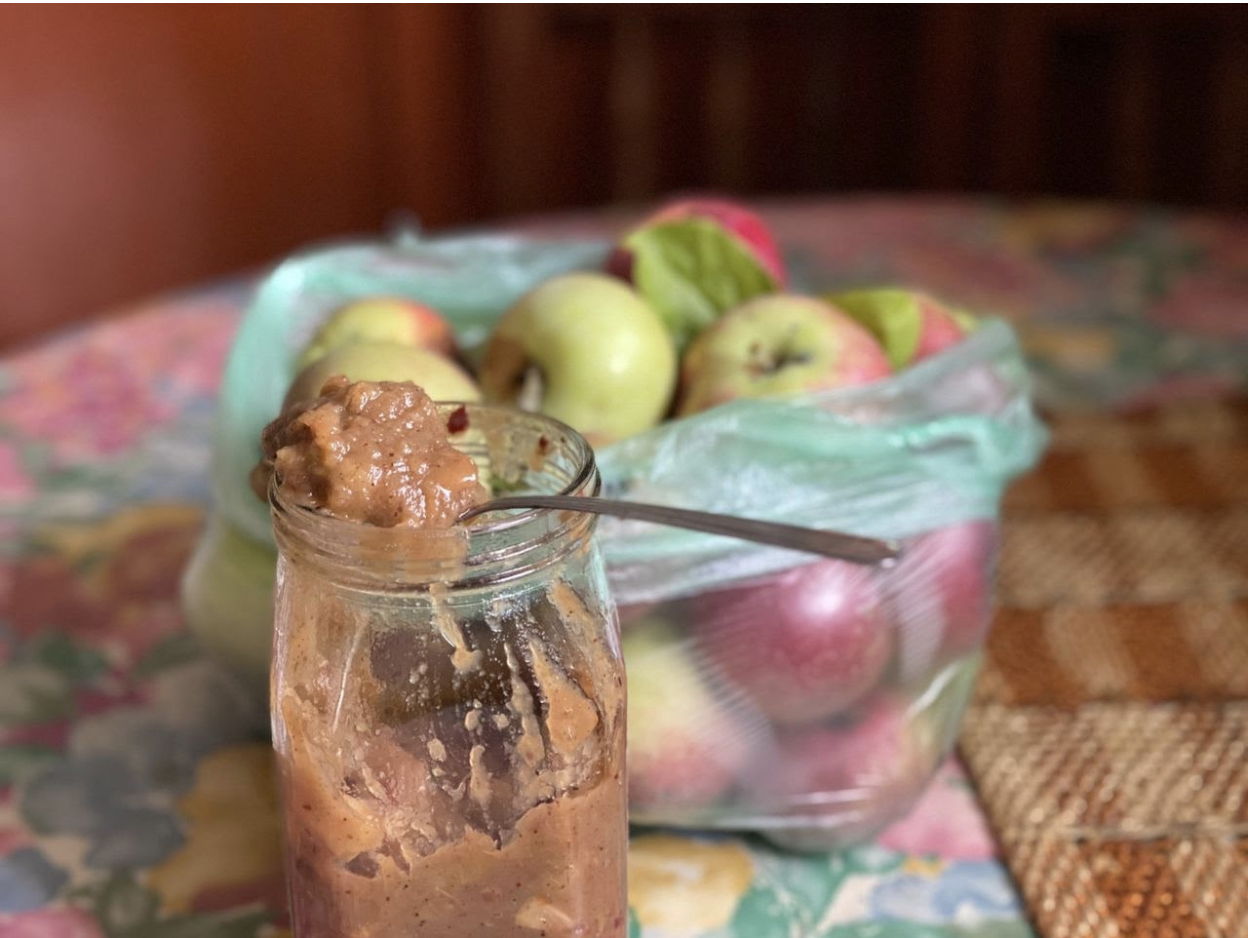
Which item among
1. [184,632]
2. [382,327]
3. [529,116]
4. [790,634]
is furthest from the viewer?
[529,116]

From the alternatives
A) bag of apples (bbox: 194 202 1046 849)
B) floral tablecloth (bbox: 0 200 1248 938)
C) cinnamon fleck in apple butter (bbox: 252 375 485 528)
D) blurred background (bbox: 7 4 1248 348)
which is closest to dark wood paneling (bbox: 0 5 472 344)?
blurred background (bbox: 7 4 1248 348)

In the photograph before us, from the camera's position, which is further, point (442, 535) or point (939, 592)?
point (939, 592)

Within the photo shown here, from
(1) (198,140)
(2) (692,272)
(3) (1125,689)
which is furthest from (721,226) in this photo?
(1) (198,140)

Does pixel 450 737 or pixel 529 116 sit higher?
pixel 450 737

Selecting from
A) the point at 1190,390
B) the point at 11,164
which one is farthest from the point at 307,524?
the point at 11,164

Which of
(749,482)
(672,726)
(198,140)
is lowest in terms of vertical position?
(198,140)

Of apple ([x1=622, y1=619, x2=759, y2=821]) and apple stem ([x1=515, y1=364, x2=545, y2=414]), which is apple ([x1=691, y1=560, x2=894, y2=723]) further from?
apple stem ([x1=515, y1=364, x2=545, y2=414])

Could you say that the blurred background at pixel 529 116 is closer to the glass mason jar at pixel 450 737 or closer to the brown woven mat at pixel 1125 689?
the brown woven mat at pixel 1125 689

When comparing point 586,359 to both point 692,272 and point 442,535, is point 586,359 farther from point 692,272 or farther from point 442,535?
point 442,535
